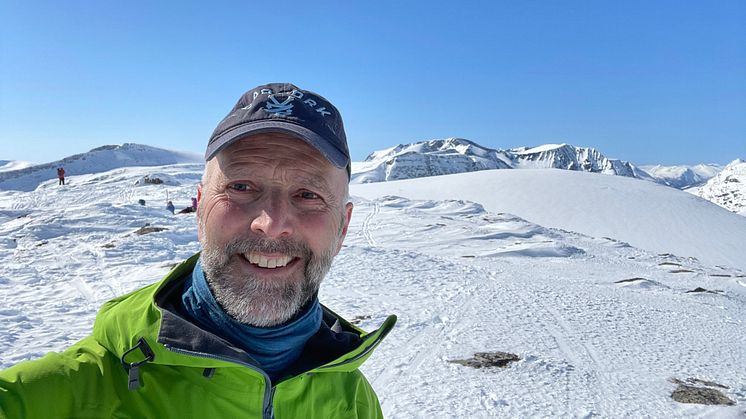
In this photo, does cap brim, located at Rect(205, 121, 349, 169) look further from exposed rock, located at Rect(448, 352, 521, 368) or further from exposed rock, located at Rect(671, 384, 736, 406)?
exposed rock, located at Rect(671, 384, 736, 406)

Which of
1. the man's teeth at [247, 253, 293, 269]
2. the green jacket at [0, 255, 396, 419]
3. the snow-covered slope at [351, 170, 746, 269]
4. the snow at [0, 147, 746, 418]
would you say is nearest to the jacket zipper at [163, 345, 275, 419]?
the green jacket at [0, 255, 396, 419]

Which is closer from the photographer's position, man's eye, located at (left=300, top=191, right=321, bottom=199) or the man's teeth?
the man's teeth

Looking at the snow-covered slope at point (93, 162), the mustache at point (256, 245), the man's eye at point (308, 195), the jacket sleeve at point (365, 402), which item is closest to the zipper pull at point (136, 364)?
the mustache at point (256, 245)

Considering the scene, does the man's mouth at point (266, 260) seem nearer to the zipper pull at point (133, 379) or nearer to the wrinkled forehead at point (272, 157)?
the wrinkled forehead at point (272, 157)

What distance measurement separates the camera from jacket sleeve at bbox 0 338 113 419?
4.41 feet

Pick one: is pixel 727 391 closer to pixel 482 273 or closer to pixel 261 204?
pixel 261 204

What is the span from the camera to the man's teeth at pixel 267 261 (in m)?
1.82

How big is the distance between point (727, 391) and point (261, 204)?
6319 mm

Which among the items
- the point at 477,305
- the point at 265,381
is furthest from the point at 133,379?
the point at 477,305

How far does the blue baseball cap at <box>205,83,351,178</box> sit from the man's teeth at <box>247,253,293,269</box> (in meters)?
0.49

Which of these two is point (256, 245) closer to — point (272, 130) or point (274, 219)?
point (274, 219)

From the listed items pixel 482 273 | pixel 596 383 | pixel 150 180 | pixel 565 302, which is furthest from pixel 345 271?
pixel 150 180

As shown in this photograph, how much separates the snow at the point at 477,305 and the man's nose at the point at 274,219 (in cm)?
329

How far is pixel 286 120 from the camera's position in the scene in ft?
6.41
